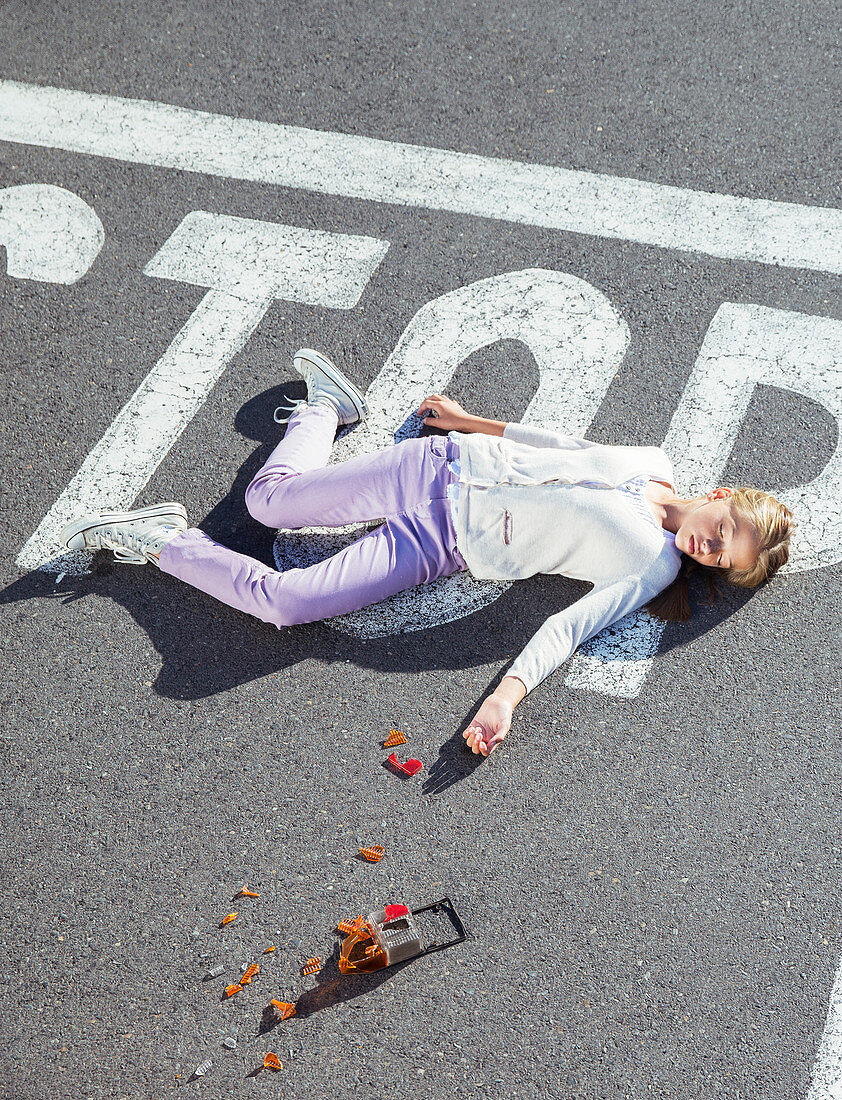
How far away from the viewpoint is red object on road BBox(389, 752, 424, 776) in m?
4.09

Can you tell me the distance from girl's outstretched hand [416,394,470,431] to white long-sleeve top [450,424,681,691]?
32 cm

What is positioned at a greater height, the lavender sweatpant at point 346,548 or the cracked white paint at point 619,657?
the lavender sweatpant at point 346,548

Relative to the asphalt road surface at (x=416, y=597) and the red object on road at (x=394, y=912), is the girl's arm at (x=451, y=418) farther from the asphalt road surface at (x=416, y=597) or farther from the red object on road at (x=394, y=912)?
the red object on road at (x=394, y=912)

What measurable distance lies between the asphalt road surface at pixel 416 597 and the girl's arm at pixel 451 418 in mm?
221

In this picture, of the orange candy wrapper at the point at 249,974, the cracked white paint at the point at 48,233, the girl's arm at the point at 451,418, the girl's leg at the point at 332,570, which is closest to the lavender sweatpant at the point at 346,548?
the girl's leg at the point at 332,570

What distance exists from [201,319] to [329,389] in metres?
1.01

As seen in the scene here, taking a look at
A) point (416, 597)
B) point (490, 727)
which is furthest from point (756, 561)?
point (416, 597)

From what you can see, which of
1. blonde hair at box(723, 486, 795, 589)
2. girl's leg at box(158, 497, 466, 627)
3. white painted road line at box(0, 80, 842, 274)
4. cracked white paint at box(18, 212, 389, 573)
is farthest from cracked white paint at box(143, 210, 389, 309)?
blonde hair at box(723, 486, 795, 589)

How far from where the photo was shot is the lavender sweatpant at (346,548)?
4.33 m

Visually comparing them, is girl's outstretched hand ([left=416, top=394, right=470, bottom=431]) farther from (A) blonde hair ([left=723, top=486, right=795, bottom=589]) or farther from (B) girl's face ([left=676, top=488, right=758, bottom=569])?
(A) blonde hair ([left=723, top=486, right=795, bottom=589])

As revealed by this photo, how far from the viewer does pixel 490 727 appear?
4.02 meters

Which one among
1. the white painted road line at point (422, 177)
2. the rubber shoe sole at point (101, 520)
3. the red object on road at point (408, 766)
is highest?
the white painted road line at point (422, 177)

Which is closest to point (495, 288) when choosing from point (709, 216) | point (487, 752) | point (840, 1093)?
point (709, 216)

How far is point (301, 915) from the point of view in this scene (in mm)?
3791
